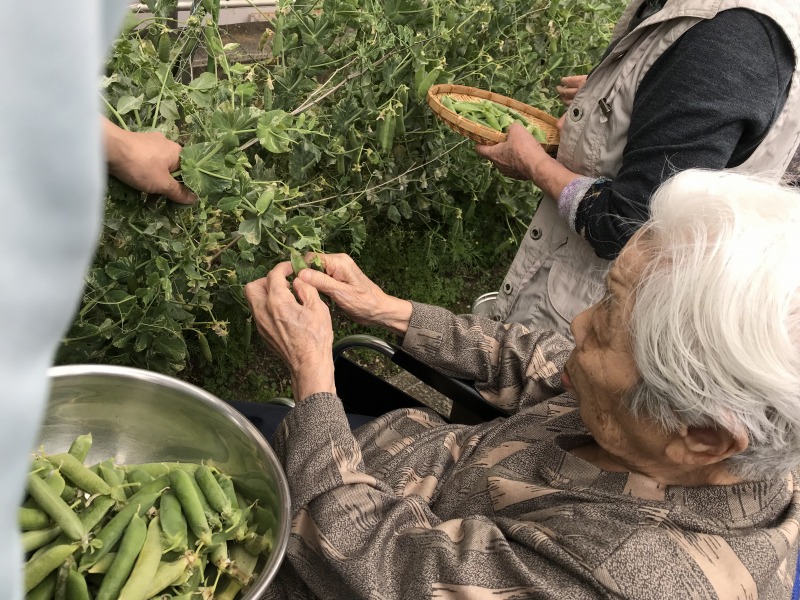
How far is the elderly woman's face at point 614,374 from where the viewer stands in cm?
137

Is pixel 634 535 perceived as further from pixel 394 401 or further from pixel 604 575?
pixel 394 401

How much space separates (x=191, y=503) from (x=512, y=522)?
0.64 m

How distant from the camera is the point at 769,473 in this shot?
1.32 m

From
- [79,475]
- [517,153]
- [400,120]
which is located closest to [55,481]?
[79,475]

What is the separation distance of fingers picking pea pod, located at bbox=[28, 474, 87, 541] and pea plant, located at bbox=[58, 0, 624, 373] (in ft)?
2.13

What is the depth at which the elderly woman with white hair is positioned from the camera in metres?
1.21

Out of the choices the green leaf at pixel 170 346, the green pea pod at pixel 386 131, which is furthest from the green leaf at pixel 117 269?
the green pea pod at pixel 386 131

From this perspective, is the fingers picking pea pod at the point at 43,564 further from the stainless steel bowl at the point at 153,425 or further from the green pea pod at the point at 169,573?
the stainless steel bowl at the point at 153,425

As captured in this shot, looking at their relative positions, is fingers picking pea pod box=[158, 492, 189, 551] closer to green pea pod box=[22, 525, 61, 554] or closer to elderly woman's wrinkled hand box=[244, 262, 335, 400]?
green pea pod box=[22, 525, 61, 554]

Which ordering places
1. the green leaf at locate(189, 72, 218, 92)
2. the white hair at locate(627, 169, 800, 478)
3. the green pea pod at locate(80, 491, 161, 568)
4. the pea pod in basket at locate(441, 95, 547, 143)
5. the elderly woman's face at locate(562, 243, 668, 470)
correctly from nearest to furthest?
the white hair at locate(627, 169, 800, 478) < the green pea pod at locate(80, 491, 161, 568) < the elderly woman's face at locate(562, 243, 668, 470) < the green leaf at locate(189, 72, 218, 92) < the pea pod in basket at locate(441, 95, 547, 143)

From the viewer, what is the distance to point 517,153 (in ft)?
8.09

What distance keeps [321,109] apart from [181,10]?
2.67 feet

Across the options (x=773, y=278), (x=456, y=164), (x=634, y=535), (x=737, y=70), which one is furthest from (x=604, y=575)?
(x=456, y=164)

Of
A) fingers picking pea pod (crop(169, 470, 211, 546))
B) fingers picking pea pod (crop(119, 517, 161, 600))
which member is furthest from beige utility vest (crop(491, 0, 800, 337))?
fingers picking pea pod (crop(119, 517, 161, 600))
